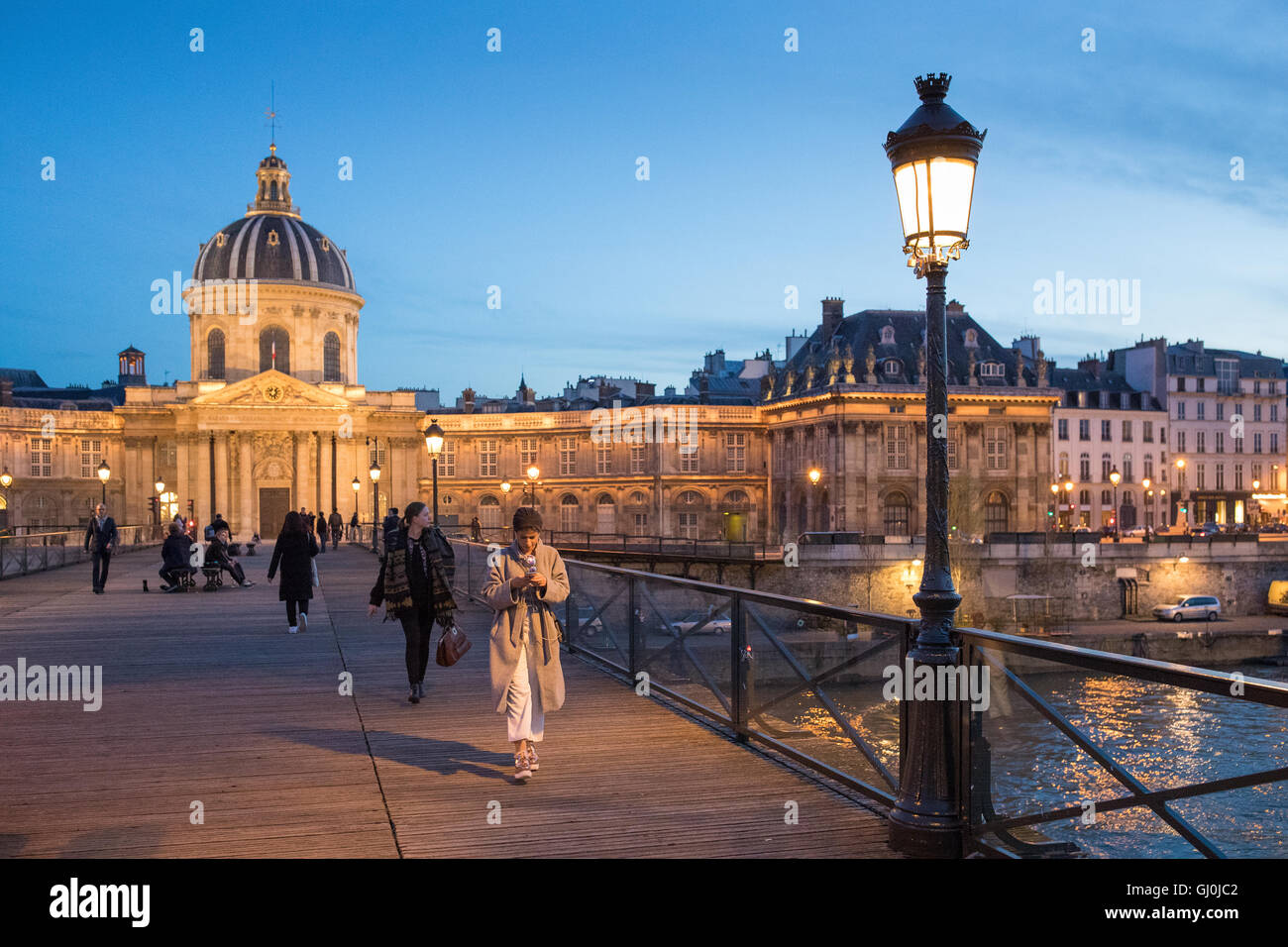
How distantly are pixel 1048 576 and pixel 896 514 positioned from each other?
51.8ft

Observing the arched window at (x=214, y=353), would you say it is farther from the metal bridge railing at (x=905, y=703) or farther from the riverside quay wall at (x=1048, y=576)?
the metal bridge railing at (x=905, y=703)

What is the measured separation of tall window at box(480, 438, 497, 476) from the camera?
83.9 m

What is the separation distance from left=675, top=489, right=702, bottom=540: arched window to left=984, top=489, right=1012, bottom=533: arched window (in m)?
19.2

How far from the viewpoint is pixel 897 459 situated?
7119 cm

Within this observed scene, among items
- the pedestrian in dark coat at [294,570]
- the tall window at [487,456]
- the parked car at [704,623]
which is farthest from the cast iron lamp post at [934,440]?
the tall window at [487,456]

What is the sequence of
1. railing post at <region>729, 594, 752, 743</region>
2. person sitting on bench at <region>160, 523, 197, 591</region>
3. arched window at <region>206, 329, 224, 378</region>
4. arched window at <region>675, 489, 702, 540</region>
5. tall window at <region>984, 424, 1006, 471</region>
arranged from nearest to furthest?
railing post at <region>729, 594, 752, 743</region>
person sitting on bench at <region>160, 523, 197, 591</region>
tall window at <region>984, 424, 1006, 471</region>
arched window at <region>206, 329, 224, 378</region>
arched window at <region>675, 489, 702, 540</region>

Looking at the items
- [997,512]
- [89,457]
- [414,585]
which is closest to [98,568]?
[414,585]

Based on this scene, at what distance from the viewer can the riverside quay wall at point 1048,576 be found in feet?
179

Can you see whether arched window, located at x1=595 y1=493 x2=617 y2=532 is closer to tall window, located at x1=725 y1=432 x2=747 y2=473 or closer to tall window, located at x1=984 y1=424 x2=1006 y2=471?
tall window, located at x1=725 y1=432 x2=747 y2=473

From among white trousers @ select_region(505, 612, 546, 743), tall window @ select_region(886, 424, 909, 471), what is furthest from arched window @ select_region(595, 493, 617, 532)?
white trousers @ select_region(505, 612, 546, 743)

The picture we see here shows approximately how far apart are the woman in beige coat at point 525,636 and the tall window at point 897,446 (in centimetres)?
6434
